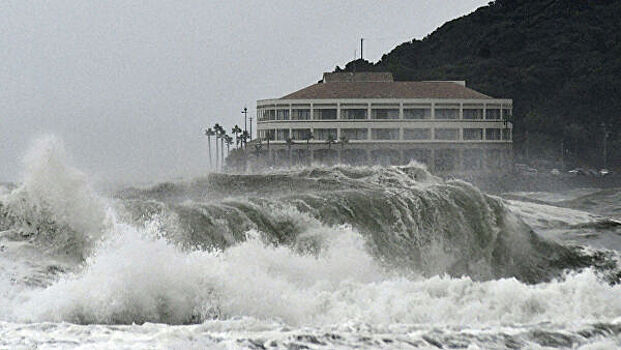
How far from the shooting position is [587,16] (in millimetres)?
149375

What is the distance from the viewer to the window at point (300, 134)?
89.2 m

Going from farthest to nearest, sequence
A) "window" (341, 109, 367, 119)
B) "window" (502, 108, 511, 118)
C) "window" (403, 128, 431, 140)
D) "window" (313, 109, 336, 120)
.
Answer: "window" (502, 108, 511, 118), "window" (313, 109, 336, 120), "window" (341, 109, 367, 119), "window" (403, 128, 431, 140)

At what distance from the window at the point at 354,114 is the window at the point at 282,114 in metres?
5.52

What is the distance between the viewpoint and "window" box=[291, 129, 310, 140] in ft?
293

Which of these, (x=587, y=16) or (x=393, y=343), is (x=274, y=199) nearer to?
(x=393, y=343)

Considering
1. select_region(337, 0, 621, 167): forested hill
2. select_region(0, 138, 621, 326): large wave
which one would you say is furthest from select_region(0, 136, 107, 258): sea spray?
select_region(337, 0, 621, 167): forested hill

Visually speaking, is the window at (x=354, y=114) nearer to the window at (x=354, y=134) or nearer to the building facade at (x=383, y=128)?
the building facade at (x=383, y=128)

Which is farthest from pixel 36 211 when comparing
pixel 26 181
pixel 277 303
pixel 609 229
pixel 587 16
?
pixel 587 16

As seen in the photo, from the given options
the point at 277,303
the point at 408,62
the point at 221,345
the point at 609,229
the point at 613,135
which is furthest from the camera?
the point at 408,62

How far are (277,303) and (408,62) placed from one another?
14799 centimetres

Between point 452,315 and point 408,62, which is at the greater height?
point 408,62

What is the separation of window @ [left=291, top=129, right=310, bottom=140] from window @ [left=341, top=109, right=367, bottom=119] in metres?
3.78

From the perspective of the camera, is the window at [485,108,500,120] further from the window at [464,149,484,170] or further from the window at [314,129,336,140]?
the window at [314,129,336,140]

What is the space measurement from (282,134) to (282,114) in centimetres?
197
